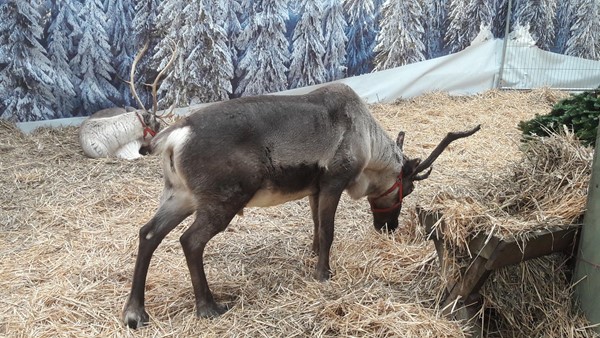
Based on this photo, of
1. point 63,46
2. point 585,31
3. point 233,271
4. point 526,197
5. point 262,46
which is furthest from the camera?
point 585,31

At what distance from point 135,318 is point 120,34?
5625mm

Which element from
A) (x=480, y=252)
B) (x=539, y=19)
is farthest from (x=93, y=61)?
(x=539, y=19)

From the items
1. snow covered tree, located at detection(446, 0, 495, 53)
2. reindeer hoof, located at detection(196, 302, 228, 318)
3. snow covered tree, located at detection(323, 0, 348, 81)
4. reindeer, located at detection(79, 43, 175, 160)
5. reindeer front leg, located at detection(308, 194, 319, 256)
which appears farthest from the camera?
snow covered tree, located at detection(446, 0, 495, 53)

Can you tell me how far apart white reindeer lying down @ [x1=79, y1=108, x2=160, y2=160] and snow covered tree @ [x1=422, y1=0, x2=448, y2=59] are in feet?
16.5

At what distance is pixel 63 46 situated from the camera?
7531 millimetres

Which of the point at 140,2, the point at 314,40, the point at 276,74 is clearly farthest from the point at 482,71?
the point at 140,2

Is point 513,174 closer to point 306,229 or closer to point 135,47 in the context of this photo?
point 306,229

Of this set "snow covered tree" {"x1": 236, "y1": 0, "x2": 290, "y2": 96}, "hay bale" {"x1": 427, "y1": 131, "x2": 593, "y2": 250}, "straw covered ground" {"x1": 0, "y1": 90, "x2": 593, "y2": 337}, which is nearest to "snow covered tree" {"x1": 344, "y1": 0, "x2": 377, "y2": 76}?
"snow covered tree" {"x1": 236, "y1": 0, "x2": 290, "y2": 96}

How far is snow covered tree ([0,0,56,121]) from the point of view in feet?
23.7

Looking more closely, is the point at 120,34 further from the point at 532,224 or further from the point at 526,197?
the point at 532,224

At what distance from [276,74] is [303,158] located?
5200 millimetres

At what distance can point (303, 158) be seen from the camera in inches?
139

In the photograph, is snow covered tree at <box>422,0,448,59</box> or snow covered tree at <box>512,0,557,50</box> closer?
snow covered tree at <box>422,0,448,59</box>

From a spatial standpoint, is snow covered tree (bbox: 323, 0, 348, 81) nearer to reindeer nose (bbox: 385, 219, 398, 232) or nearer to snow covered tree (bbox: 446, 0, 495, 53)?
snow covered tree (bbox: 446, 0, 495, 53)
